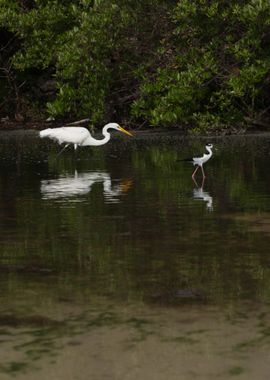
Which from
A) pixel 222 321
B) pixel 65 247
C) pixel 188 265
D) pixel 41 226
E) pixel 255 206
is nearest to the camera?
Result: pixel 222 321

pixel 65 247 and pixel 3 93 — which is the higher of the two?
pixel 3 93

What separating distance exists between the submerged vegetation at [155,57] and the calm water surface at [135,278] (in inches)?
358

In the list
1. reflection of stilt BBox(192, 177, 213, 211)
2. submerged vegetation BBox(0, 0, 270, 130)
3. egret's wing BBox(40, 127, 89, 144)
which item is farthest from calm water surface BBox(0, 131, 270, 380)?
submerged vegetation BBox(0, 0, 270, 130)

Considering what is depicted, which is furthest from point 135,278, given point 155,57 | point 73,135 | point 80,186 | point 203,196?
point 155,57

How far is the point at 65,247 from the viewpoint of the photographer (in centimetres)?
957

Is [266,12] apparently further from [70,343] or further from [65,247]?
[70,343]

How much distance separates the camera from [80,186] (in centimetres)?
1521

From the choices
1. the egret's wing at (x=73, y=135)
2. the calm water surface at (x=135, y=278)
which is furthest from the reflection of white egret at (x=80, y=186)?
the egret's wing at (x=73, y=135)

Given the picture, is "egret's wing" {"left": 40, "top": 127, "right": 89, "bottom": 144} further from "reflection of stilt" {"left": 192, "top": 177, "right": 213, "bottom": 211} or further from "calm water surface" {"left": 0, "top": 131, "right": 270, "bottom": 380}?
"reflection of stilt" {"left": 192, "top": 177, "right": 213, "bottom": 211}

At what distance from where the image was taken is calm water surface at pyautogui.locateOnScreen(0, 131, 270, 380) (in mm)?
5773

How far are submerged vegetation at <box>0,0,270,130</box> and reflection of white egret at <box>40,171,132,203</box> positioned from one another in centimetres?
827

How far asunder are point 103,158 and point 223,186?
6778 mm

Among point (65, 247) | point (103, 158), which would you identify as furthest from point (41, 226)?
point (103, 158)

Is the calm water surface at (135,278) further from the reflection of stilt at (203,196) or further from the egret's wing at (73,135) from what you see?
the egret's wing at (73,135)
